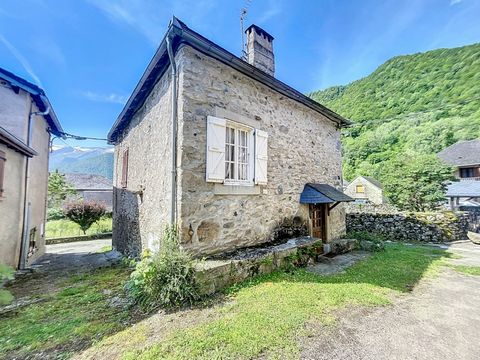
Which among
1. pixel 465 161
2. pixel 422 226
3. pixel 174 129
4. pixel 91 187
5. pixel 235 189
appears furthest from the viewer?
pixel 91 187

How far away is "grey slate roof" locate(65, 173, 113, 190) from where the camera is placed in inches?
1157

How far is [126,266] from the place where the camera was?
6535 mm

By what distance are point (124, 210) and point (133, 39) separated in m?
6.87

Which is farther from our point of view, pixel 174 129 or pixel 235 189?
pixel 235 189

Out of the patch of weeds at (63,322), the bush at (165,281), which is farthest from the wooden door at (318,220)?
the patch of weeds at (63,322)

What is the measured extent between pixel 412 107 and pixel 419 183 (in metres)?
32.3

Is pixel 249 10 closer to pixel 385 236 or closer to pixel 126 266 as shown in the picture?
pixel 126 266

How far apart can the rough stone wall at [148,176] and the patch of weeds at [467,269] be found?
750 cm

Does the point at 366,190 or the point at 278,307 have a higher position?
the point at 366,190

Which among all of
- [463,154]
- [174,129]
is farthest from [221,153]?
[463,154]

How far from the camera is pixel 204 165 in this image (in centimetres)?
461

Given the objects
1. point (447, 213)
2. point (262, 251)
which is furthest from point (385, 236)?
point (262, 251)

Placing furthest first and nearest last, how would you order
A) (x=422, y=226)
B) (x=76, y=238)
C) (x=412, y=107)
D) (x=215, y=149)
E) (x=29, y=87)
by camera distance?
(x=412, y=107) < (x=76, y=238) < (x=422, y=226) < (x=29, y=87) < (x=215, y=149)

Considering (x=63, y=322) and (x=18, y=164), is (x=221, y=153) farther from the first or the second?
(x=18, y=164)
